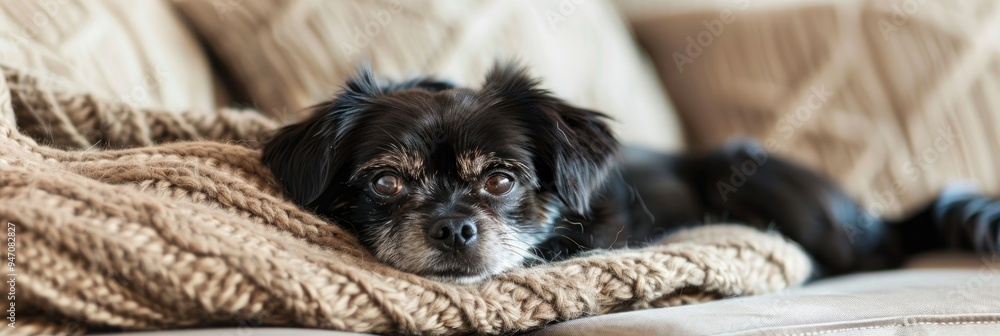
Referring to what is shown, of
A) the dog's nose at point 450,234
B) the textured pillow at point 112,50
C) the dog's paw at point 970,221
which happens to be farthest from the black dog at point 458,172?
the dog's paw at point 970,221

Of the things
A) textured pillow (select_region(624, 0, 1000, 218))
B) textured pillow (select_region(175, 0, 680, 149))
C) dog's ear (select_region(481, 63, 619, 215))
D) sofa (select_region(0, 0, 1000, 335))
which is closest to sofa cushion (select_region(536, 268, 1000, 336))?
sofa (select_region(0, 0, 1000, 335))

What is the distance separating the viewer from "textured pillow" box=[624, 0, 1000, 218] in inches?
130

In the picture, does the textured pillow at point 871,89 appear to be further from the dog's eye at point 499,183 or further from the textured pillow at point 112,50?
the textured pillow at point 112,50

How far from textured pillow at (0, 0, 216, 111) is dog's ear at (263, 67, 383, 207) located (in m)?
0.49

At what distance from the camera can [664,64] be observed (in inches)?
154

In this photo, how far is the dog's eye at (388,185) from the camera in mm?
1961

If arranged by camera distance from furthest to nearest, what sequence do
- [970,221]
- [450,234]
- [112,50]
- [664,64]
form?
1. [664,64]
2. [970,221]
3. [112,50]
4. [450,234]

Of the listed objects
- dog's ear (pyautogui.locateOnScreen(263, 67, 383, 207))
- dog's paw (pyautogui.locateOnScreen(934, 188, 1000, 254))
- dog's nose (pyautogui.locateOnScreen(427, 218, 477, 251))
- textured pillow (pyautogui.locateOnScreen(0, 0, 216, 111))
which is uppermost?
textured pillow (pyautogui.locateOnScreen(0, 0, 216, 111))

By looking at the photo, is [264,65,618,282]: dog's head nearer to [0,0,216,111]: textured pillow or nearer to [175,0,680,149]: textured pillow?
[175,0,680,149]: textured pillow

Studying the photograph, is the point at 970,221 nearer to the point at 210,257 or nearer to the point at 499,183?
the point at 499,183

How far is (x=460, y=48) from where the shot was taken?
300 centimetres

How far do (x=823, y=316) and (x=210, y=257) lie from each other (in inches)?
48.8

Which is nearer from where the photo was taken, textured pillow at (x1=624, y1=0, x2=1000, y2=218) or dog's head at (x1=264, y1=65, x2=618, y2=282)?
dog's head at (x1=264, y1=65, x2=618, y2=282)

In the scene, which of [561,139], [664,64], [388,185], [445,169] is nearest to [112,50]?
[388,185]
